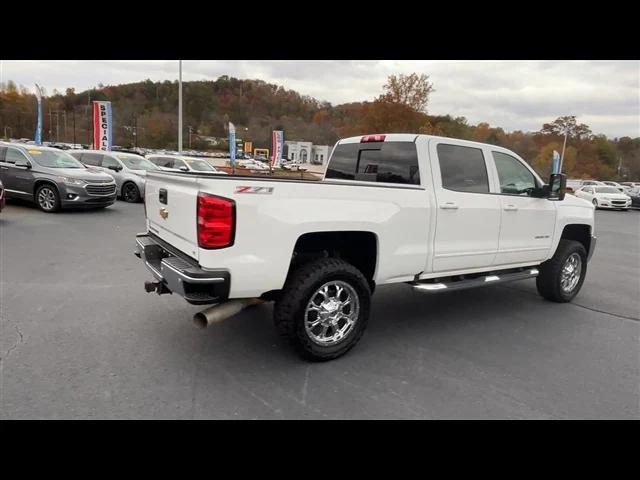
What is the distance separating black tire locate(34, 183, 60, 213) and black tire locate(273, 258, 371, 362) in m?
10.1

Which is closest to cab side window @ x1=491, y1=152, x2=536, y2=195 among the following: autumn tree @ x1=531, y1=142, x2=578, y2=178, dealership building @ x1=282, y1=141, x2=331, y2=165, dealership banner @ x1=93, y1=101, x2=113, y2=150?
dealership banner @ x1=93, y1=101, x2=113, y2=150

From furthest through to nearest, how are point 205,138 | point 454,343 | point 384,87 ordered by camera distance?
point 205,138 < point 384,87 < point 454,343

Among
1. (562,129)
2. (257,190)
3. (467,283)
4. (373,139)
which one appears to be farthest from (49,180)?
A: (562,129)

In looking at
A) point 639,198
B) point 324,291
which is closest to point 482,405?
point 324,291

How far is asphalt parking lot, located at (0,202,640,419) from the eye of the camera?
3.04m

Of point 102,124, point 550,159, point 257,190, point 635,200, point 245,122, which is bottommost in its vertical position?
point 635,200

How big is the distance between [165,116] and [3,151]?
3893 inches

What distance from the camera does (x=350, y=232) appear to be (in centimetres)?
389

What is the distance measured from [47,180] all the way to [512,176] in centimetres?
1117

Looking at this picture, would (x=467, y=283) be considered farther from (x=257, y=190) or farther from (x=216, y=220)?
(x=216, y=220)

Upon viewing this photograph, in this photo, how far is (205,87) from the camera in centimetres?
11412

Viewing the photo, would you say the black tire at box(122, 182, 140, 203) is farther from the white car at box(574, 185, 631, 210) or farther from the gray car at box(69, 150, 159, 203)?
the white car at box(574, 185, 631, 210)

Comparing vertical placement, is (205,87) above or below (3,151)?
above

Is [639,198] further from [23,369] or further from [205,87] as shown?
[205,87]
